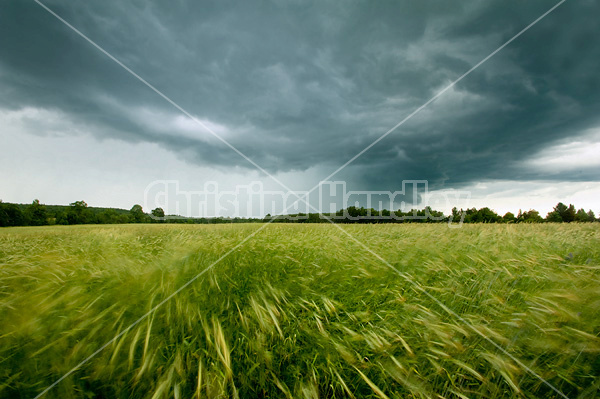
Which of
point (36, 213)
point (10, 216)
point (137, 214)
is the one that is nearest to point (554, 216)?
point (137, 214)

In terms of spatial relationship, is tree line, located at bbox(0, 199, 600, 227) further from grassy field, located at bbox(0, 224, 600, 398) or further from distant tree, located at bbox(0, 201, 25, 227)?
grassy field, located at bbox(0, 224, 600, 398)

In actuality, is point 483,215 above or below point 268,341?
above

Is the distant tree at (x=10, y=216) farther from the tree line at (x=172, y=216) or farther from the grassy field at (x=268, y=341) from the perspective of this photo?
the grassy field at (x=268, y=341)

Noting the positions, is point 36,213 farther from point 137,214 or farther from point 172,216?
point 172,216

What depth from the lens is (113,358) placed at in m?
1.50

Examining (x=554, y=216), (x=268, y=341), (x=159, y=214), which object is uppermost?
(x=159, y=214)

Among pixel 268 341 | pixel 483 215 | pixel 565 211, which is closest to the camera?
pixel 268 341

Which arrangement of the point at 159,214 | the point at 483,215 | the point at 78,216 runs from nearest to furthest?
the point at 483,215 → the point at 78,216 → the point at 159,214

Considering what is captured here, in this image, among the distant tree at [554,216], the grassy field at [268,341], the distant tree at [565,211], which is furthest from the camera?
the distant tree at [565,211]

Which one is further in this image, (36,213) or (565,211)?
(565,211)

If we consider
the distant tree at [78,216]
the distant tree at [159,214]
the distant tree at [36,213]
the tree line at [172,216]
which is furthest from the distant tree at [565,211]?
the distant tree at [36,213]

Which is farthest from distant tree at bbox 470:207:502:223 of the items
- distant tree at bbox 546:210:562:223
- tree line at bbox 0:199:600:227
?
distant tree at bbox 546:210:562:223

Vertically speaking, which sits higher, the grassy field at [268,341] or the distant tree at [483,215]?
the distant tree at [483,215]

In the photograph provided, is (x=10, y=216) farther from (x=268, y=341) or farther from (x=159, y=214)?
(x=268, y=341)
